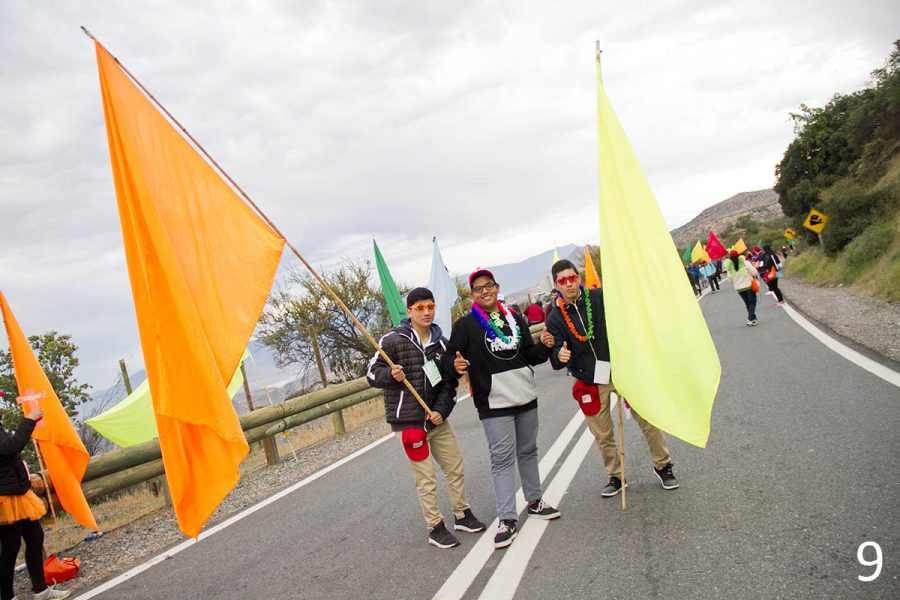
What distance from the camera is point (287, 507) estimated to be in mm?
6477

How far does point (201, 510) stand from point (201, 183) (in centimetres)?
221

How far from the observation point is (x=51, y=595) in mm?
5008

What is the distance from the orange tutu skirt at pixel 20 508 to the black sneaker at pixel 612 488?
4799 mm

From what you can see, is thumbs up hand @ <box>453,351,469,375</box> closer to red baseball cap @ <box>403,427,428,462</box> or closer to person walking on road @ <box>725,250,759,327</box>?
red baseball cap @ <box>403,427,428,462</box>

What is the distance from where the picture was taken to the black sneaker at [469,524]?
4.68m

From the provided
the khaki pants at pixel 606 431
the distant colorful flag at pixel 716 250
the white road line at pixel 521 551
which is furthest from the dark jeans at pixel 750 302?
the khaki pants at pixel 606 431

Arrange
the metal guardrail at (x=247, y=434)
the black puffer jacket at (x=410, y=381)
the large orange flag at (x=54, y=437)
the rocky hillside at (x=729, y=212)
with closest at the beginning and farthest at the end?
the black puffer jacket at (x=410, y=381) < the large orange flag at (x=54, y=437) < the metal guardrail at (x=247, y=434) < the rocky hillside at (x=729, y=212)

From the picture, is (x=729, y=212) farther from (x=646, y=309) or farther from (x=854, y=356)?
(x=646, y=309)

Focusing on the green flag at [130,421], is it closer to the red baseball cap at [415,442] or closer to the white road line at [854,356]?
the red baseball cap at [415,442]

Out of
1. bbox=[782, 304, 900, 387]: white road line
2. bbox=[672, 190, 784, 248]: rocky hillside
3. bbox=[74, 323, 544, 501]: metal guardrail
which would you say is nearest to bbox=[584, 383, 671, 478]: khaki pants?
bbox=[782, 304, 900, 387]: white road line

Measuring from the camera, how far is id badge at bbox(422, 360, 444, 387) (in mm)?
4727

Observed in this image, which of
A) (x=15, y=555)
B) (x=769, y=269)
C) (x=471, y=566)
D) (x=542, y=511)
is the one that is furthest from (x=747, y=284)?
(x=15, y=555)

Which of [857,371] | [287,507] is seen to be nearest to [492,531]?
[287,507]

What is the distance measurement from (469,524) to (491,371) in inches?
47.8
